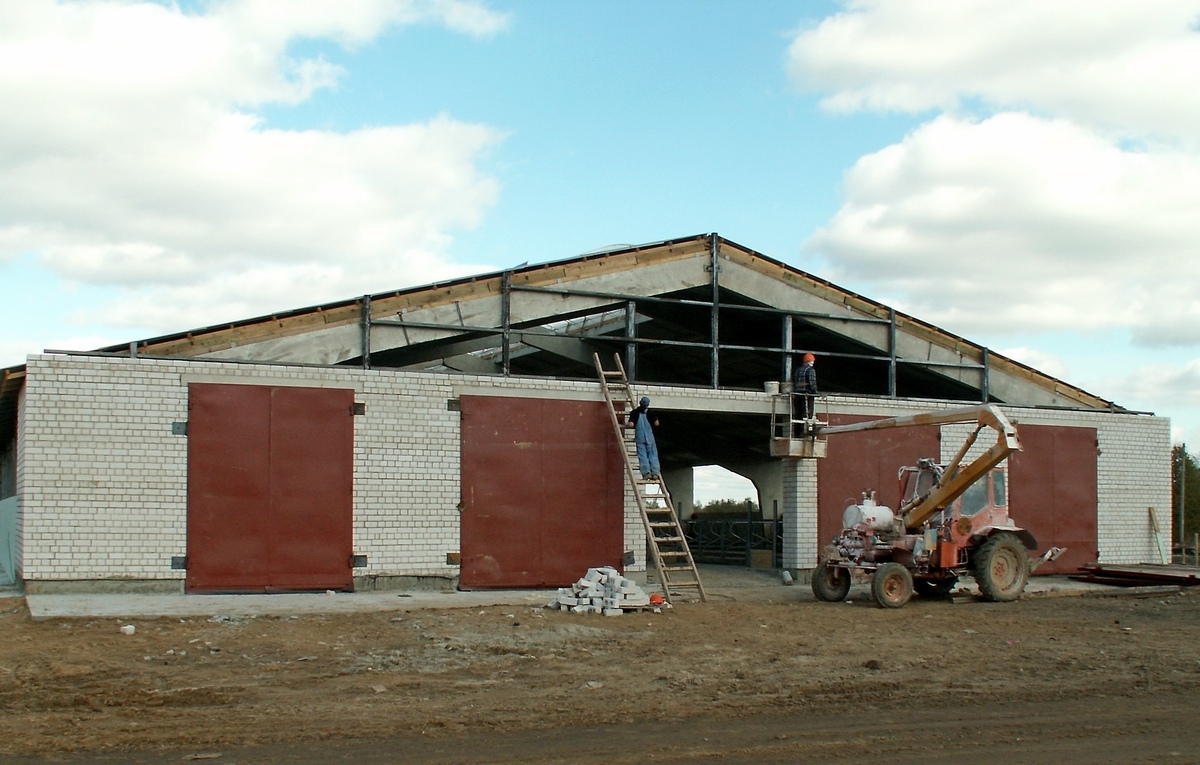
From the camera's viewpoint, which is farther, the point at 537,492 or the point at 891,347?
the point at 891,347

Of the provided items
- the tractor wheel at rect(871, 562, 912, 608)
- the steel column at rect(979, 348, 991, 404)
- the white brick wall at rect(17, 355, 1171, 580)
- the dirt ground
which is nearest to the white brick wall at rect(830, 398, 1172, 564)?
the steel column at rect(979, 348, 991, 404)

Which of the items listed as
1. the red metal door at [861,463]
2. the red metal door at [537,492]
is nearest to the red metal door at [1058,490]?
the red metal door at [861,463]

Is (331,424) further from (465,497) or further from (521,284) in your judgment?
(521,284)

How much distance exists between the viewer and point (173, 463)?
15.8 m

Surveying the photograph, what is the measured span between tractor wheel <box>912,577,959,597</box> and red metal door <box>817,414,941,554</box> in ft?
7.69

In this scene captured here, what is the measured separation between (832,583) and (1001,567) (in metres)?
2.79

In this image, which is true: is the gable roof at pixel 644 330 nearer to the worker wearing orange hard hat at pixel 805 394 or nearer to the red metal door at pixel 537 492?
the worker wearing orange hard hat at pixel 805 394

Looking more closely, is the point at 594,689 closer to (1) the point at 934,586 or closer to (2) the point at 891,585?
(2) the point at 891,585

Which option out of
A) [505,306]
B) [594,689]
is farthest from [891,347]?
[594,689]

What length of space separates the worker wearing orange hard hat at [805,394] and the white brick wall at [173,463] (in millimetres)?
655

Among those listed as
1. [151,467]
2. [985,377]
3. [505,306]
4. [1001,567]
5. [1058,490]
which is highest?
[505,306]

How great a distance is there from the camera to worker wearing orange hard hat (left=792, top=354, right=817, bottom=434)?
Answer: 1917 centimetres

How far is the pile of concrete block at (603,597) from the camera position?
1510 centimetres

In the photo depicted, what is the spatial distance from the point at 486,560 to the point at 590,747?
391 inches
